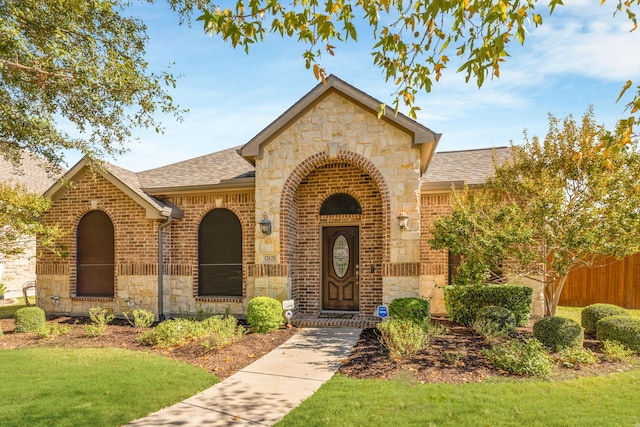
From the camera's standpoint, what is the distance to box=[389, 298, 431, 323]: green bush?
8125 millimetres

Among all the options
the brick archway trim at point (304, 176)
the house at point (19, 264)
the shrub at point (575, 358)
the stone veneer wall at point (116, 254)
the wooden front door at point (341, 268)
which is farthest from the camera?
the house at point (19, 264)

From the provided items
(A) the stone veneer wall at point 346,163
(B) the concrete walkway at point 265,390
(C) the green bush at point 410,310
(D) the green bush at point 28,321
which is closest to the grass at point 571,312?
(C) the green bush at point 410,310

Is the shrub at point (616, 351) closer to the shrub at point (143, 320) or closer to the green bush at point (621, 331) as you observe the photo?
the green bush at point (621, 331)


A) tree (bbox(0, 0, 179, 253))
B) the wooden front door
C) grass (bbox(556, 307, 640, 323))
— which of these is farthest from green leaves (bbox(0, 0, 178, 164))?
grass (bbox(556, 307, 640, 323))

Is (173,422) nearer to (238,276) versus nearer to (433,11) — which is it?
(433,11)

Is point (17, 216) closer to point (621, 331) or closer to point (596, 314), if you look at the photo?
point (621, 331)

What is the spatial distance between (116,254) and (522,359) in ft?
33.9

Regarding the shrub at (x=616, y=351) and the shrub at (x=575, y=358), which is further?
the shrub at (x=616, y=351)

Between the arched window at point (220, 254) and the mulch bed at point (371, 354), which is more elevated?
the arched window at point (220, 254)

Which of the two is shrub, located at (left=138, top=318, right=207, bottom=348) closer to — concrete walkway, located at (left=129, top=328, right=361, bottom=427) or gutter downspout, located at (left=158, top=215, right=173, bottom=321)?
concrete walkway, located at (left=129, top=328, right=361, bottom=427)

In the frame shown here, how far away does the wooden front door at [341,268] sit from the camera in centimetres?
1059

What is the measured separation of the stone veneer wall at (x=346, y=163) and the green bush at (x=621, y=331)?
11.8 feet

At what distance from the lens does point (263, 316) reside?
8.64 meters

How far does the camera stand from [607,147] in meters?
2.75
